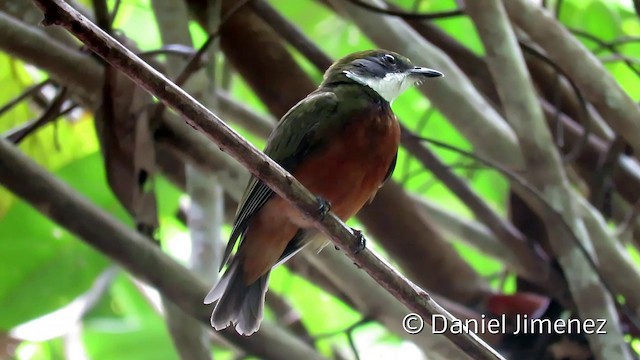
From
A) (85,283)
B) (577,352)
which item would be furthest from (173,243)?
(577,352)

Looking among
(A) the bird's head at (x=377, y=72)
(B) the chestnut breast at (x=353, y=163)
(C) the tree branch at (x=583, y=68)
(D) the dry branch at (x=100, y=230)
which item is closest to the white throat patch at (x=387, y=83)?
(A) the bird's head at (x=377, y=72)

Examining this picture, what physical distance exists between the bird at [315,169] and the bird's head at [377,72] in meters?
0.05

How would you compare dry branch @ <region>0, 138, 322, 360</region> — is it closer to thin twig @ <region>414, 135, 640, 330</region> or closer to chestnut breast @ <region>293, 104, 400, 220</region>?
chestnut breast @ <region>293, 104, 400, 220</region>

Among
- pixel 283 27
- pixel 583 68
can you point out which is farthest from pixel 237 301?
pixel 583 68

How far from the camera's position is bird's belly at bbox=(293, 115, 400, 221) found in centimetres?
189

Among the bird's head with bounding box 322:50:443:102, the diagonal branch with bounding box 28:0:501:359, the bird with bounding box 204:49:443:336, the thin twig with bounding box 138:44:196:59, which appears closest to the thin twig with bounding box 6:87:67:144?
the thin twig with bounding box 138:44:196:59

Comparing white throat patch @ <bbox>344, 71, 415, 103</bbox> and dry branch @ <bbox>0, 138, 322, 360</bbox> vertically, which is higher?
white throat patch @ <bbox>344, 71, 415, 103</bbox>

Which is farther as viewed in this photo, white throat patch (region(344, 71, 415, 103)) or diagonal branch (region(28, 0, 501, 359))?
white throat patch (region(344, 71, 415, 103))

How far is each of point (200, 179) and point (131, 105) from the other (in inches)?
9.5

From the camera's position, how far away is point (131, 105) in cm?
185

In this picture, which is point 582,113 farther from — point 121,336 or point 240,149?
point 121,336

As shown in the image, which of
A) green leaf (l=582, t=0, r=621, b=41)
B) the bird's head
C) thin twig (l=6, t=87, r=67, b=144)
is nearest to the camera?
thin twig (l=6, t=87, r=67, b=144)

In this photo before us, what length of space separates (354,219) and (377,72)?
0.45 m

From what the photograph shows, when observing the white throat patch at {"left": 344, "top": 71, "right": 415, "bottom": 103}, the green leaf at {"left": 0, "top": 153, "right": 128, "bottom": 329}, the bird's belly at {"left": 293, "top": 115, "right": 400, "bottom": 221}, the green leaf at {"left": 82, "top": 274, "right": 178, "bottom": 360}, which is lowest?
the green leaf at {"left": 82, "top": 274, "right": 178, "bottom": 360}
